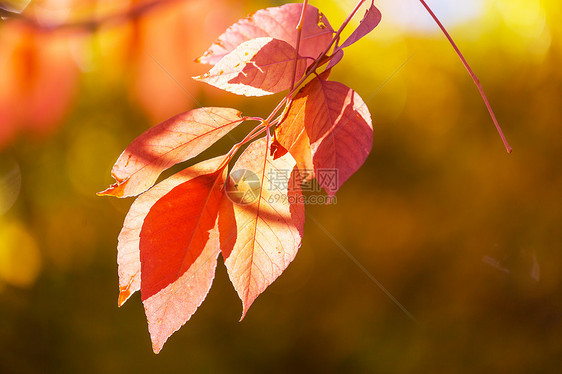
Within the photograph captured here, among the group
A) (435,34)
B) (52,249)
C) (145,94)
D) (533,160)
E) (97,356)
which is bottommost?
(97,356)

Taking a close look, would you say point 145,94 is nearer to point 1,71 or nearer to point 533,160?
point 1,71

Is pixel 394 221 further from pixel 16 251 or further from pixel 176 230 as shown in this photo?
pixel 16 251

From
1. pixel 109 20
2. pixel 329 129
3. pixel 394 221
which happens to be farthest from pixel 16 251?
pixel 329 129

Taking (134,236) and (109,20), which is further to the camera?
(109,20)

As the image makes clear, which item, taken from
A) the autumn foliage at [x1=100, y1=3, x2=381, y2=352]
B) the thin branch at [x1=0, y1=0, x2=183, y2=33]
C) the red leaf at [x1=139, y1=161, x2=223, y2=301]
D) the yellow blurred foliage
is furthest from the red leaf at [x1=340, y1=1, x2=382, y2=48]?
the yellow blurred foliage

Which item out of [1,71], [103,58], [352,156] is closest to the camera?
[352,156]

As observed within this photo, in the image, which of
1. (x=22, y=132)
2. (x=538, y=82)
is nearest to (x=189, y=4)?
(x=22, y=132)
